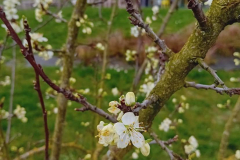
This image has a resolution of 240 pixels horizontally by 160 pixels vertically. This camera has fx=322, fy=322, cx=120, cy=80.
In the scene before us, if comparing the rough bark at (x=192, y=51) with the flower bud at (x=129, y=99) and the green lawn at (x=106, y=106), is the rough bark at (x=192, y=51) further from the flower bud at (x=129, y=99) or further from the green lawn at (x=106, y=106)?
the green lawn at (x=106, y=106)

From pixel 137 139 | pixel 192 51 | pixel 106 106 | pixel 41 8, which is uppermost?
pixel 41 8

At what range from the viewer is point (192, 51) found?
0.77m

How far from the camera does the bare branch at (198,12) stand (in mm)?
640

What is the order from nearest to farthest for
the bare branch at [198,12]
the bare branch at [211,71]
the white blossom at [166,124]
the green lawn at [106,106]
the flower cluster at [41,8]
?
the bare branch at [198,12] < the bare branch at [211,71] < the flower cluster at [41,8] < the white blossom at [166,124] < the green lawn at [106,106]

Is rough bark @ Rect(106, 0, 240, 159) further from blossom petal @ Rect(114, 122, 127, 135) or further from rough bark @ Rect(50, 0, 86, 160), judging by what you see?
rough bark @ Rect(50, 0, 86, 160)

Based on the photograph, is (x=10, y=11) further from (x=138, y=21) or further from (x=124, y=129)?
(x=124, y=129)

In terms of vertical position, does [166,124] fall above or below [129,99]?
below

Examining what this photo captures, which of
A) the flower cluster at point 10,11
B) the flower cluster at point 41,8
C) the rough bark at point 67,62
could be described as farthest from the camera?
the flower cluster at point 10,11

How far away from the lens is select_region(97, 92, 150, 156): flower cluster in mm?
664

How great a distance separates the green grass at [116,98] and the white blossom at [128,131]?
2084 mm

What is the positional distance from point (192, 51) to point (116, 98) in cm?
343

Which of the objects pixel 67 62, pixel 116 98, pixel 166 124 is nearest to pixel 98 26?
pixel 116 98

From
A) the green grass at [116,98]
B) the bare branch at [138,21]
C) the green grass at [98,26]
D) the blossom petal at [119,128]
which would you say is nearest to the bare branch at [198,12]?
the bare branch at [138,21]

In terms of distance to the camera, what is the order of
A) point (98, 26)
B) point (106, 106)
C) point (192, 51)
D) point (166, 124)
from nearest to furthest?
point (192, 51) → point (166, 124) → point (106, 106) → point (98, 26)
